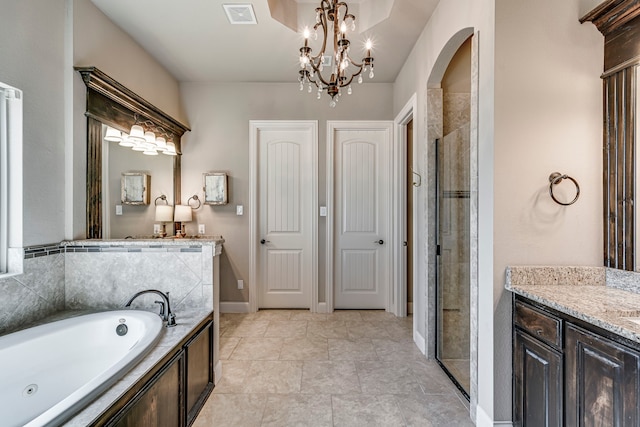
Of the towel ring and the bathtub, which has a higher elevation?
the towel ring

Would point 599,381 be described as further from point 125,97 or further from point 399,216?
point 125,97

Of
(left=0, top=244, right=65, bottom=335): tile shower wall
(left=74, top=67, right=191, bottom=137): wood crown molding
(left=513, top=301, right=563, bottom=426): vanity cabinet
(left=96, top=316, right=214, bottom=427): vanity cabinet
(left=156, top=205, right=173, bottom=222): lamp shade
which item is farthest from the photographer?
(left=156, top=205, right=173, bottom=222): lamp shade

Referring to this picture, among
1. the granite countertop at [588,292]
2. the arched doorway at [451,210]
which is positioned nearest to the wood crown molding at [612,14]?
the arched doorway at [451,210]

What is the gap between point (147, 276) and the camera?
7.40ft

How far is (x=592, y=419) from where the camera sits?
1.20m

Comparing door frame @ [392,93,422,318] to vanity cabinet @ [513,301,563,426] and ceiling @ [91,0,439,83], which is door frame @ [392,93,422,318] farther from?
vanity cabinet @ [513,301,563,426]

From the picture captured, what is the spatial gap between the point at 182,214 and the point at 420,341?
285 cm

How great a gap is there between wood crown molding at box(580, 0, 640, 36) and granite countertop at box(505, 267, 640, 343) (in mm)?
1235

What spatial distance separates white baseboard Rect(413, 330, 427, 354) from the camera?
8.91ft

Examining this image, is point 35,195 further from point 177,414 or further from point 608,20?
point 608,20

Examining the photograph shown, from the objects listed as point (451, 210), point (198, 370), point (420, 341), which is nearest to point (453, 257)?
point (451, 210)

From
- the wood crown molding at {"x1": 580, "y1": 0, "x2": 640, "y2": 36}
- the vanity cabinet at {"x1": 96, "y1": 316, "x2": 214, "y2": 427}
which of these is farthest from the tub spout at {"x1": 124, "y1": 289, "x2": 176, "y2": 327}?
the wood crown molding at {"x1": 580, "y1": 0, "x2": 640, "y2": 36}

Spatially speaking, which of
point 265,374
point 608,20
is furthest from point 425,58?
point 265,374

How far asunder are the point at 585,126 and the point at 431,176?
43.7 inches
